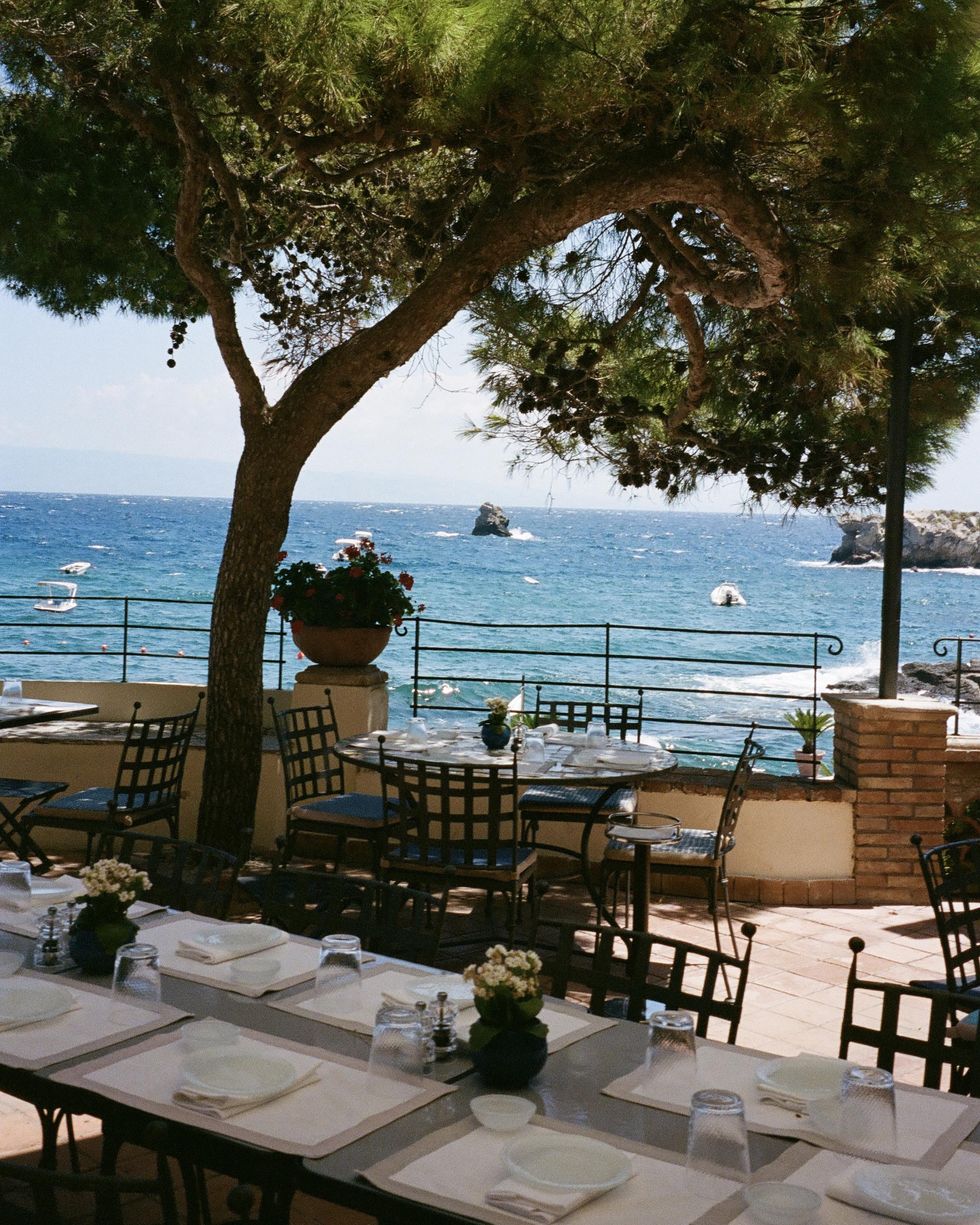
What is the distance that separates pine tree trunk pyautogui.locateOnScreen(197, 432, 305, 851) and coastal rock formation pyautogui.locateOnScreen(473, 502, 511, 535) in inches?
1769

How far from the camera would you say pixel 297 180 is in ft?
21.6

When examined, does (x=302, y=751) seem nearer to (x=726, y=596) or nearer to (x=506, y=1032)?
(x=506, y=1032)

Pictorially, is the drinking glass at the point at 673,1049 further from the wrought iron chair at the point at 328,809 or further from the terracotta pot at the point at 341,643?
the terracotta pot at the point at 341,643

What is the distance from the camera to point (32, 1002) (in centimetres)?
214

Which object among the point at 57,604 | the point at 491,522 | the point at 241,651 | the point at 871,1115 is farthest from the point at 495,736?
the point at 491,522

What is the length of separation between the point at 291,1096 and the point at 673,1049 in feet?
1.87

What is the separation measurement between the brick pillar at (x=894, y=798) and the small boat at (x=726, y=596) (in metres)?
36.8

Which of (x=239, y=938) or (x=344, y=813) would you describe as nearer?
(x=239, y=938)

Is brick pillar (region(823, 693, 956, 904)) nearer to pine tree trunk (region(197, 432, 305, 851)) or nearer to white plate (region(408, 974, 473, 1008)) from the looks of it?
pine tree trunk (region(197, 432, 305, 851))

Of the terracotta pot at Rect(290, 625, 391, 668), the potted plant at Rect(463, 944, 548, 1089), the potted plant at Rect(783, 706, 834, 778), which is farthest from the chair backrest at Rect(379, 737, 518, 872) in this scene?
the potted plant at Rect(783, 706, 834, 778)

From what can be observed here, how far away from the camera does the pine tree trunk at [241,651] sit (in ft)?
17.9

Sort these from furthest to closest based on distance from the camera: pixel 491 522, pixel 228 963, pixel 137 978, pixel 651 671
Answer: pixel 491 522 < pixel 651 671 < pixel 228 963 < pixel 137 978

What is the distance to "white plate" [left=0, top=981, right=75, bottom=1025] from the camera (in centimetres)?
207

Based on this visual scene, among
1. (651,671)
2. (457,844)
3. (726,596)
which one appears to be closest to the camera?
(457,844)
